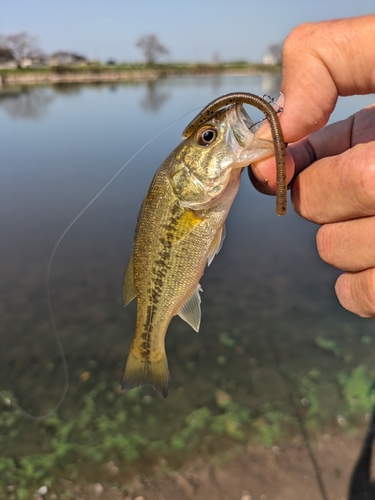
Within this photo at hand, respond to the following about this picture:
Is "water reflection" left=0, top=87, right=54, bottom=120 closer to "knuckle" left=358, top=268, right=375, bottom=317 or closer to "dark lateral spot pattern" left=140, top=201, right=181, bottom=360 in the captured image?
"dark lateral spot pattern" left=140, top=201, right=181, bottom=360

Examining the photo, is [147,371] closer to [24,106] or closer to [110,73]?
[24,106]

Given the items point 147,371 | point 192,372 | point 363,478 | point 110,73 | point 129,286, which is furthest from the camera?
point 110,73

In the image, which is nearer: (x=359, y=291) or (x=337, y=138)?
(x=359, y=291)

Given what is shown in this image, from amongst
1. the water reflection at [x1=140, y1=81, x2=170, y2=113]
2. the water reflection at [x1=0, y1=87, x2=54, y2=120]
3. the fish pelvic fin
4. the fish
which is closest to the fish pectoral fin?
the fish

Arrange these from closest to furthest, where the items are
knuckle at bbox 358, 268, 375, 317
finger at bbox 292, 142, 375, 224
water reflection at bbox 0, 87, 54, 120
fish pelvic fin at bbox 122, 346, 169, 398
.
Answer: finger at bbox 292, 142, 375, 224 → knuckle at bbox 358, 268, 375, 317 → fish pelvic fin at bbox 122, 346, 169, 398 → water reflection at bbox 0, 87, 54, 120

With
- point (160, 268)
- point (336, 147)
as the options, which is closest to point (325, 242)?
point (336, 147)

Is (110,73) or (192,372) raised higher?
(110,73)

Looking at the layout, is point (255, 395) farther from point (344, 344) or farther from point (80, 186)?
point (80, 186)
